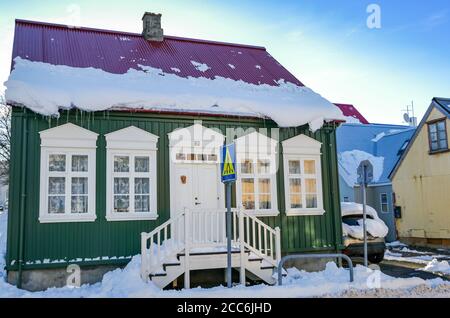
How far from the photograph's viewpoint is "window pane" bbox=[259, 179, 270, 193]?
1211cm

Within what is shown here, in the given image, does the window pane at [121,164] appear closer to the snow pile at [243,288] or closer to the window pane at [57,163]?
the window pane at [57,163]

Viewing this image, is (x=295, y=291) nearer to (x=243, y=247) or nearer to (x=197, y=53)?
(x=243, y=247)

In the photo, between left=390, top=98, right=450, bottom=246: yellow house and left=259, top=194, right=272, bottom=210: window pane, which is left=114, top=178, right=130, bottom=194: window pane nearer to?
left=259, top=194, right=272, bottom=210: window pane

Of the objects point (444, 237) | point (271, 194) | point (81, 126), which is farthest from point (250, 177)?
point (444, 237)

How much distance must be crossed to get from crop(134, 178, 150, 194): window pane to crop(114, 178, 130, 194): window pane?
193mm

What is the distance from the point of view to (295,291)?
354 inches

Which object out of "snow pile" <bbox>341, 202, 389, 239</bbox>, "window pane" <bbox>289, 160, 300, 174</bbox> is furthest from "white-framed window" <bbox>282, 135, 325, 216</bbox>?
"snow pile" <bbox>341, 202, 389, 239</bbox>

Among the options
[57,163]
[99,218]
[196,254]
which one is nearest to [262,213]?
[196,254]

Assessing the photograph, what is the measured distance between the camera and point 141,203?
10977 mm

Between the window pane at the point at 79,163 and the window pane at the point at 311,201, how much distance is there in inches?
232

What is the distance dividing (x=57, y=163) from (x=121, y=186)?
155 cm

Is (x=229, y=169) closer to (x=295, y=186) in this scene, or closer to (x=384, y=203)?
(x=295, y=186)

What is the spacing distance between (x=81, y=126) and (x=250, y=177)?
447 cm

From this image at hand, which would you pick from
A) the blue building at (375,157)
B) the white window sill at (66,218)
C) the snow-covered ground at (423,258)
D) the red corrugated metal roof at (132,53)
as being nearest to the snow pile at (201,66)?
the red corrugated metal roof at (132,53)
